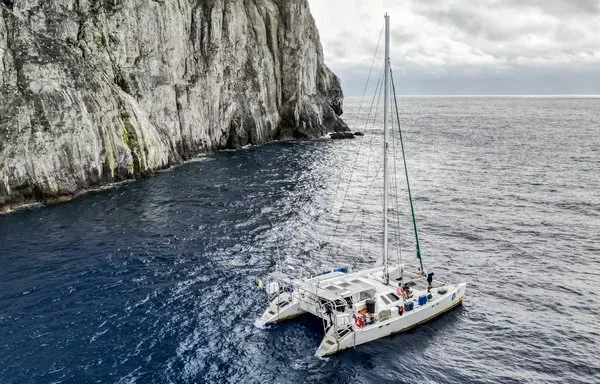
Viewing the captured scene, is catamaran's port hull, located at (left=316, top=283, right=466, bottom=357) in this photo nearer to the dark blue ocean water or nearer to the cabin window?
the dark blue ocean water

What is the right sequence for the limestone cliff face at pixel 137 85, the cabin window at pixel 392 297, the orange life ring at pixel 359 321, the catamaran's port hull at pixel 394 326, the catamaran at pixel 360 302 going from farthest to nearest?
the limestone cliff face at pixel 137 85 → the cabin window at pixel 392 297 → the orange life ring at pixel 359 321 → the catamaran at pixel 360 302 → the catamaran's port hull at pixel 394 326

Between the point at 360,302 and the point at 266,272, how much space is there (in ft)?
38.1

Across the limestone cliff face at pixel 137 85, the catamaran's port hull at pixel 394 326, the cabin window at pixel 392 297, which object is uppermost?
the limestone cliff face at pixel 137 85

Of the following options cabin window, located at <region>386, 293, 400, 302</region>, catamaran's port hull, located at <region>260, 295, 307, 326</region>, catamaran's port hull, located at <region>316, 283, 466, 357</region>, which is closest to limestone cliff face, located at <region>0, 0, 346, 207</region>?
catamaran's port hull, located at <region>260, 295, 307, 326</region>

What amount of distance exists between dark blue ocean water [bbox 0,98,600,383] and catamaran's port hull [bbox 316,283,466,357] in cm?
57

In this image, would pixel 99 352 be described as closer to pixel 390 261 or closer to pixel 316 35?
pixel 390 261

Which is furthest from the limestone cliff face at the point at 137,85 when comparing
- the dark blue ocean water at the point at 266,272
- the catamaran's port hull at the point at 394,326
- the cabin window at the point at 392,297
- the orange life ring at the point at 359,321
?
the cabin window at the point at 392,297

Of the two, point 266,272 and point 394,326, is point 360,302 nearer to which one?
point 394,326

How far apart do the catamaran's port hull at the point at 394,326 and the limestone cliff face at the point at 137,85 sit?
156 ft

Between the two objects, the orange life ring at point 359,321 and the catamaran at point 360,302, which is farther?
the orange life ring at point 359,321

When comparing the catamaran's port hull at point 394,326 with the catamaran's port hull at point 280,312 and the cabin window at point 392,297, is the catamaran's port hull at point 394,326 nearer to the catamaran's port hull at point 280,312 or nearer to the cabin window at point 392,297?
the cabin window at point 392,297

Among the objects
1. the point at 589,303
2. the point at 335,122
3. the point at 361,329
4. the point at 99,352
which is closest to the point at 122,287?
the point at 99,352

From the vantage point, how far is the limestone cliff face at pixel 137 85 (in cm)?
6228

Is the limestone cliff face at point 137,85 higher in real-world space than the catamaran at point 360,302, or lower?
higher
